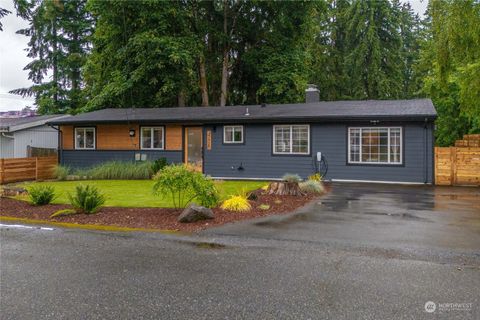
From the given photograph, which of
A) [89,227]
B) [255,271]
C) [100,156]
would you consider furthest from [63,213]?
[100,156]

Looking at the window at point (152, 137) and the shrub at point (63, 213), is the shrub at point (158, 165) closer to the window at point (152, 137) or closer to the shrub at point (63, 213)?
the window at point (152, 137)

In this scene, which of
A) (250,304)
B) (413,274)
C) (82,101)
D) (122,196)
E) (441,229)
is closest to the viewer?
(250,304)

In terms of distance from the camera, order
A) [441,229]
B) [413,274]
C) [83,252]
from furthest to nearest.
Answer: [441,229], [83,252], [413,274]

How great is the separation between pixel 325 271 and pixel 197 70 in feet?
71.5

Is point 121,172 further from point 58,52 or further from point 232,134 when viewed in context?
point 58,52

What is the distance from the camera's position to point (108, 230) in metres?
6.52

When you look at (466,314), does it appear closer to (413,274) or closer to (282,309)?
(413,274)

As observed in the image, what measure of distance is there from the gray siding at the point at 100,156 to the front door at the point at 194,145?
0.39m

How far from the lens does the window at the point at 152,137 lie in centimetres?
1656

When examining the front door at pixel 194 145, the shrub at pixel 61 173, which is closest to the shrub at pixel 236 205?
the front door at pixel 194 145

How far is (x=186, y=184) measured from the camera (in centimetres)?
740

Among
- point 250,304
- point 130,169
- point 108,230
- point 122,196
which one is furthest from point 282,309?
point 130,169

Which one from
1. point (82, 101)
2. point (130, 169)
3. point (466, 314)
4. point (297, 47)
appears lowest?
point (466, 314)

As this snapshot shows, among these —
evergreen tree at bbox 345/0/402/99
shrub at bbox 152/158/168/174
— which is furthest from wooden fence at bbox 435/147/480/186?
evergreen tree at bbox 345/0/402/99
